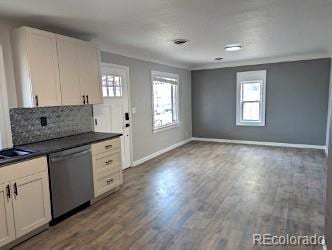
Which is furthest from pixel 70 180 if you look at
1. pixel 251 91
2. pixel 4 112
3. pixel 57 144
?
pixel 251 91

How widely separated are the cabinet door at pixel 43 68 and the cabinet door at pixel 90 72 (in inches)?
16.2

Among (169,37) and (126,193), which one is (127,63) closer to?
(169,37)

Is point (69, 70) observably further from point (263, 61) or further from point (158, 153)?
point (263, 61)

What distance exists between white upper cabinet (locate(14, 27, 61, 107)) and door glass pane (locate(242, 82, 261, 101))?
17.5 ft

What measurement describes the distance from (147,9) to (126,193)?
8.63 feet

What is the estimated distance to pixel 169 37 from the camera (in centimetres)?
378

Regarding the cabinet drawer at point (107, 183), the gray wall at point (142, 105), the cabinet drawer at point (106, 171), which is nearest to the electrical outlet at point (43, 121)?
the cabinet drawer at point (106, 171)

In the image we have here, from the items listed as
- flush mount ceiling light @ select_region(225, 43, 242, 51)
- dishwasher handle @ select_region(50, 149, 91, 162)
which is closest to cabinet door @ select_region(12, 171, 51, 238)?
dishwasher handle @ select_region(50, 149, 91, 162)

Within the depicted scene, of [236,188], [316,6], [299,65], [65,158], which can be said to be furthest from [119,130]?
[299,65]

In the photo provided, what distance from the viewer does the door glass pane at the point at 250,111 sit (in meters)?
6.69

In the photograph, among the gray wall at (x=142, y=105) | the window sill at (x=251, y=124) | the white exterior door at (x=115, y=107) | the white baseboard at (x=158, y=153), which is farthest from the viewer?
the window sill at (x=251, y=124)

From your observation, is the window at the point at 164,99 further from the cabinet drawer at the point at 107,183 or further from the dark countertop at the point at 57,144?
the dark countertop at the point at 57,144

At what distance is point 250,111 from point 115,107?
4.15 metres

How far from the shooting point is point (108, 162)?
3.52 meters
